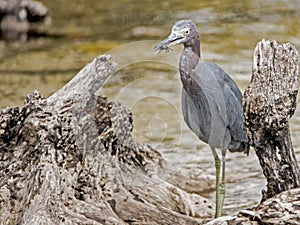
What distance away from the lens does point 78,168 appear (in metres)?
6.37

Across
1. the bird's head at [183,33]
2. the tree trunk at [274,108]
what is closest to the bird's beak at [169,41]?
the bird's head at [183,33]

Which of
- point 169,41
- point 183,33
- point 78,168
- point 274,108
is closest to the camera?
point 274,108

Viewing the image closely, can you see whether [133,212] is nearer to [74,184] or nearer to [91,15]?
[74,184]

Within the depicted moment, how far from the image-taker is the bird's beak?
Result: 5965mm

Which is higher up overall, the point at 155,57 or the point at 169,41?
the point at 155,57

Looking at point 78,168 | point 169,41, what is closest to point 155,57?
point 78,168

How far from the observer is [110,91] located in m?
11.1

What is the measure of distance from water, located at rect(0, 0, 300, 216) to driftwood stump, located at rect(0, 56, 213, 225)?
91 cm

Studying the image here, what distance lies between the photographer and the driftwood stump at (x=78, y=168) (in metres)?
6.04

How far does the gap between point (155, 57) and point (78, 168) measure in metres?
6.29

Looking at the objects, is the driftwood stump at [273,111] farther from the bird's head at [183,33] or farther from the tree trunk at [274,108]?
the bird's head at [183,33]

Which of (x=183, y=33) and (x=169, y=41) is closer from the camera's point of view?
(x=169, y=41)

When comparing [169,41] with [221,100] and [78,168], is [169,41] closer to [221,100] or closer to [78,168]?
[221,100]

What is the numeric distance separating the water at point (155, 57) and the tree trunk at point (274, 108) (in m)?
1.98
